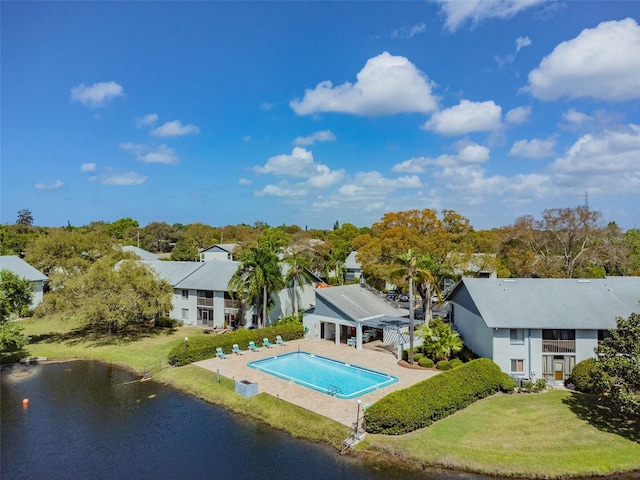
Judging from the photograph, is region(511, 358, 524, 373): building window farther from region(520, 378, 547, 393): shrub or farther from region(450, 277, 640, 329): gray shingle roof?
region(450, 277, 640, 329): gray shingle roof

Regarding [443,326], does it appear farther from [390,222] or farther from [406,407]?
[390,222]

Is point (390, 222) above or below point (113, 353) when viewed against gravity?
above

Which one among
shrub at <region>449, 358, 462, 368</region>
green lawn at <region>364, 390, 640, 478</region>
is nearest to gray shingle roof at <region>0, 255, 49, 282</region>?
shrub at <region>449, 358, 462, 368</region>

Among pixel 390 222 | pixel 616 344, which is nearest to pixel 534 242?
pixel 390 222

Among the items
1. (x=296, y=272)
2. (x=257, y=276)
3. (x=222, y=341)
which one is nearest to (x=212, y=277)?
(x=257, y=276)

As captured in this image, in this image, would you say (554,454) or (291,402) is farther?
(291,402)

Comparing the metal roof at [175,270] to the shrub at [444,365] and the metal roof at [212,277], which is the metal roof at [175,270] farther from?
the shrub at [444,365]
